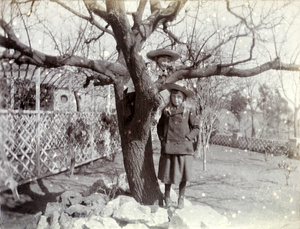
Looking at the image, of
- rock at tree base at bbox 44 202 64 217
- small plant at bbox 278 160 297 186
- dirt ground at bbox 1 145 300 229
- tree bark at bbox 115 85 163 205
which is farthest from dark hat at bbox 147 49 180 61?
small plant at bbox 278 160 297 186

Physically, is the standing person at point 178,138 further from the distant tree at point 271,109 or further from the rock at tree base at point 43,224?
the distant tree at point 271,109

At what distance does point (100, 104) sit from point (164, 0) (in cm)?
672

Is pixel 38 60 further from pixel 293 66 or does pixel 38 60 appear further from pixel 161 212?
pixel 293 66

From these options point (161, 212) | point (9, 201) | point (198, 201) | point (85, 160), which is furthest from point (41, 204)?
point (85, 160)

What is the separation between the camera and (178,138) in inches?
116

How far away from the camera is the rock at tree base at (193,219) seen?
106 inches

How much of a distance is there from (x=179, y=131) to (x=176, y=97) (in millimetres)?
390

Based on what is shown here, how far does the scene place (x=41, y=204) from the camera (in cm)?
371

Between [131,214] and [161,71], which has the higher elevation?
[161,71]

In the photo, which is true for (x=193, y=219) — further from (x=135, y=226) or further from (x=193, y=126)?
(x=193, y=126)

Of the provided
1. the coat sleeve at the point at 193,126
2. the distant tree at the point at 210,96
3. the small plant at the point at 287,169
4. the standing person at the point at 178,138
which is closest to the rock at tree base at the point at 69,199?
the standing person at the point at 178,138

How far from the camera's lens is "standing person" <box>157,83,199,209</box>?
2.94m

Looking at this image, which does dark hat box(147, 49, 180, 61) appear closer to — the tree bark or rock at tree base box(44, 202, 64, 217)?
the tree bark

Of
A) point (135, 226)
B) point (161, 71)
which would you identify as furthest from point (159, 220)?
point (161, 71)
